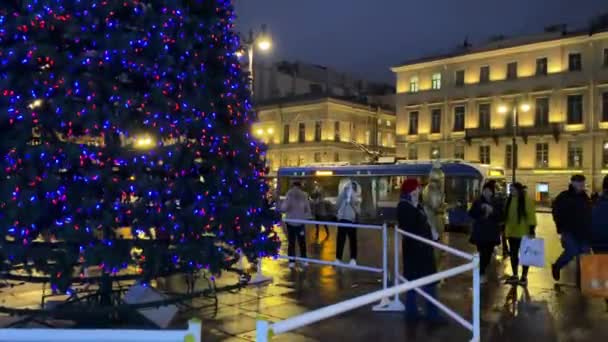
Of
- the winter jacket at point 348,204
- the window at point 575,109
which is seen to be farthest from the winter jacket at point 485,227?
the window at point 575,109

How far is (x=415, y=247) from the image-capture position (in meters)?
7.79

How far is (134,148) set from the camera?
20.9 ft

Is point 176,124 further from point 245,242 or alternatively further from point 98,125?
point 245,242

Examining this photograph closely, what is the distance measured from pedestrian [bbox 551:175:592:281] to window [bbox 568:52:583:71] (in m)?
49.9

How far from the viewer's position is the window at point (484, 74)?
60.6m

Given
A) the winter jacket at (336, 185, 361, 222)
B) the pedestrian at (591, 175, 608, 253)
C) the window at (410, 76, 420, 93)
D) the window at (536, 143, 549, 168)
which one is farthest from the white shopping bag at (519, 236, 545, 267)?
the window at (410, 76, 420, 93)

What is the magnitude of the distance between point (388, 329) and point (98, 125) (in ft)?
12.9

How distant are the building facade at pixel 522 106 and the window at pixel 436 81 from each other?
103mm

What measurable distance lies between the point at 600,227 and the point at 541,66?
52.5 meters

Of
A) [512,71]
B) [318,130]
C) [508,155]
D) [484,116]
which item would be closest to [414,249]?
[508,155]

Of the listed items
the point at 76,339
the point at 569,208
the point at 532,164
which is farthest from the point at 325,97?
the point at 76,339

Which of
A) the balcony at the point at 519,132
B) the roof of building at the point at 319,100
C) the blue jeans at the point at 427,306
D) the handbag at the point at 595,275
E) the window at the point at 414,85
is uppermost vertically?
the window at the point at 414,85

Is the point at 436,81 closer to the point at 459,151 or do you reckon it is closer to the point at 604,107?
the point at 459,151

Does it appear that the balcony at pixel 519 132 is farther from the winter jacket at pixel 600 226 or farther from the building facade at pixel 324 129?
the winter jacket at pixel 600 226
